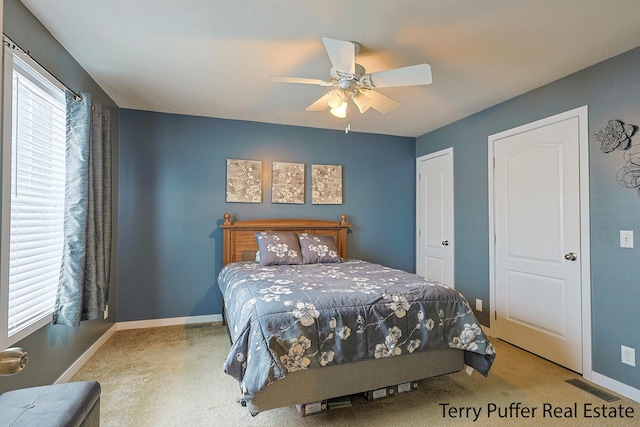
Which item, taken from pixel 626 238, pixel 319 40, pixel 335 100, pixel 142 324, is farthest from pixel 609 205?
pixel 142 324

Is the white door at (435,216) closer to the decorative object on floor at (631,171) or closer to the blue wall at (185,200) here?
the blue wall at (185,200)

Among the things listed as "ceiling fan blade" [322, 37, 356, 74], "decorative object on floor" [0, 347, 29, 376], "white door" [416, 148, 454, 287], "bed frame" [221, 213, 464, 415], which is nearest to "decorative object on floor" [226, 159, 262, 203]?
"ceiling fan blade" [322, 37, 356, 74]

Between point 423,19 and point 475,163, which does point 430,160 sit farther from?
point 423,19

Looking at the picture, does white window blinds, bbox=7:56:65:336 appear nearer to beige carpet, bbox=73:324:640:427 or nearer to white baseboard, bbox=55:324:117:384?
white baseboard, bbox=55:324:117:384

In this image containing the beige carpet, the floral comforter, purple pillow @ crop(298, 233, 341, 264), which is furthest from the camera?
purple pillow @ crop(298, 233, 341, 264)

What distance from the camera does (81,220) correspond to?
2350 millimetres

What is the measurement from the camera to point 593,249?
2533 millimetres

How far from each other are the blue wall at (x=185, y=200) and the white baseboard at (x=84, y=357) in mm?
326

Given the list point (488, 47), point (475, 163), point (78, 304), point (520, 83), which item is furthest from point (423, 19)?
point (78, 304)

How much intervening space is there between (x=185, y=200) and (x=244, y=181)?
2.24ft

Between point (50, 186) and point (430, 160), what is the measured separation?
3.92 meters

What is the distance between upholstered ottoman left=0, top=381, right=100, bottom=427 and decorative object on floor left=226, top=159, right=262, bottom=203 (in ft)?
8.58

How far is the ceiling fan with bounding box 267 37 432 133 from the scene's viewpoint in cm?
204

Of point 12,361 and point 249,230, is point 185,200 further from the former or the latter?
point 12,361
